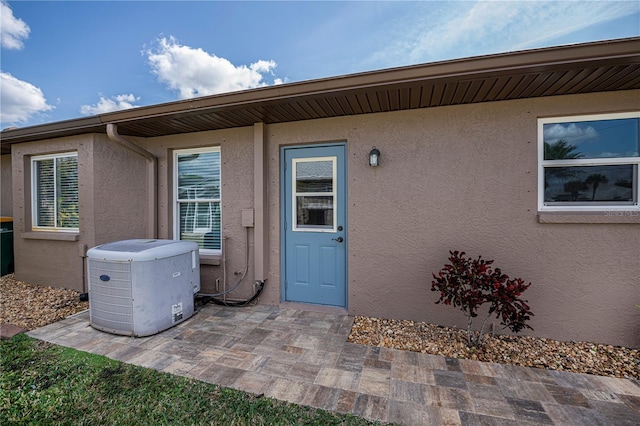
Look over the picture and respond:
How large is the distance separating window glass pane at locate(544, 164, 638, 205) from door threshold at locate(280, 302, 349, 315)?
2.86 m

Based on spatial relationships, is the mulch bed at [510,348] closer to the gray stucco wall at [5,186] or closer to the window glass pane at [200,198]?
the window glass pane at [200,198]

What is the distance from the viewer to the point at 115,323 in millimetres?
2984

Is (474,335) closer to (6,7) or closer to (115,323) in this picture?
(115,323)

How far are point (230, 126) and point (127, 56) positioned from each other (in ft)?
15.8

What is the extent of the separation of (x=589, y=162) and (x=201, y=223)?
5.25m

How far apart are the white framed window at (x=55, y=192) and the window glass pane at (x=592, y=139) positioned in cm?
712

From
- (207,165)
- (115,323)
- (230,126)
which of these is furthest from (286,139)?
(115,323)

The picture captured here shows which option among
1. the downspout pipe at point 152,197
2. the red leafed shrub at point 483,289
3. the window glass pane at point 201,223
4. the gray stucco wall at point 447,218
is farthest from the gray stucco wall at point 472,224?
the downspout pipe at point 152,197

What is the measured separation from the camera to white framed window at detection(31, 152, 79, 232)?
4.59 m

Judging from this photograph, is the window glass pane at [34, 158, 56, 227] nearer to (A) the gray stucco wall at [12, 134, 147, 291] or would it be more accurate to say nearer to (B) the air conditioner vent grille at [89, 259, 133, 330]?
(A) the gray stucco wall at [12, 134, 147, 291]

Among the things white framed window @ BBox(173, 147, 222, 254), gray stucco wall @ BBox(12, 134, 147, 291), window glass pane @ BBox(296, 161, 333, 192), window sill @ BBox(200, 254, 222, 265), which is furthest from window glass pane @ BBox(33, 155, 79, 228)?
window glass pane @ BBox(296, 161, 333, 192)

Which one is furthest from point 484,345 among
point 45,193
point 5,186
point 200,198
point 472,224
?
point 5,186

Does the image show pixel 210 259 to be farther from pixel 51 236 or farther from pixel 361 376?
pixel 51 236

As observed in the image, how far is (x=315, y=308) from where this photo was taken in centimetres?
371
